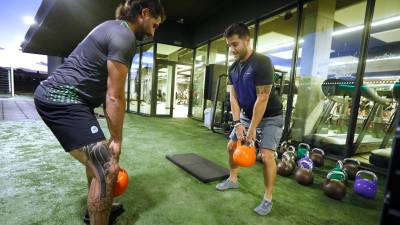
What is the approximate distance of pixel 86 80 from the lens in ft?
4.27

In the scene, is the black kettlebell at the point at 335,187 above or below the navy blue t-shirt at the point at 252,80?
below

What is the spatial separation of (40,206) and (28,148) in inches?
75.1

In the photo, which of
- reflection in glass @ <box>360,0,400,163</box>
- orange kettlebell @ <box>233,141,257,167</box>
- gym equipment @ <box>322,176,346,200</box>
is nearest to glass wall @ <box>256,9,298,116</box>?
reflection in glass @ <box>360,0,400,163</box>

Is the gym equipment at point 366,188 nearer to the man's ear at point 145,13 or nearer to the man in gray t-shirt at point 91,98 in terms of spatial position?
the man in gray t-shirt at point 91,98

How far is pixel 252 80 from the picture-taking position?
188 centimetres

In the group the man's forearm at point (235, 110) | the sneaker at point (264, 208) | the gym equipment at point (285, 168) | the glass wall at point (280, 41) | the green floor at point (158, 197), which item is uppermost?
the glass wall at point (280, 41)

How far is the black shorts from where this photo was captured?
1.24m

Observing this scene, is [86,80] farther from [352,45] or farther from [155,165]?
[352,45]

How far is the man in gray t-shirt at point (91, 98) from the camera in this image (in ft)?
4.07

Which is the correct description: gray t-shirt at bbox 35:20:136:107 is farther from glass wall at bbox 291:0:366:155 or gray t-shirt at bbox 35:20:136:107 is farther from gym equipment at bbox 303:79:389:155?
glass wall at bbox 291:0:366:155

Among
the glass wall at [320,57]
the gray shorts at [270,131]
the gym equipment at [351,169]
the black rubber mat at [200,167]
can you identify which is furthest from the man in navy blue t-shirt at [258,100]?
the glass wall at [320,57]

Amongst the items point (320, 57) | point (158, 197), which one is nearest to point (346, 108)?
point (320, 57)

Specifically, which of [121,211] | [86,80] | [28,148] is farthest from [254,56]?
[28,148]

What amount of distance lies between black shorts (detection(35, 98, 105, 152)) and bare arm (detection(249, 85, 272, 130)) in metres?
1.15
